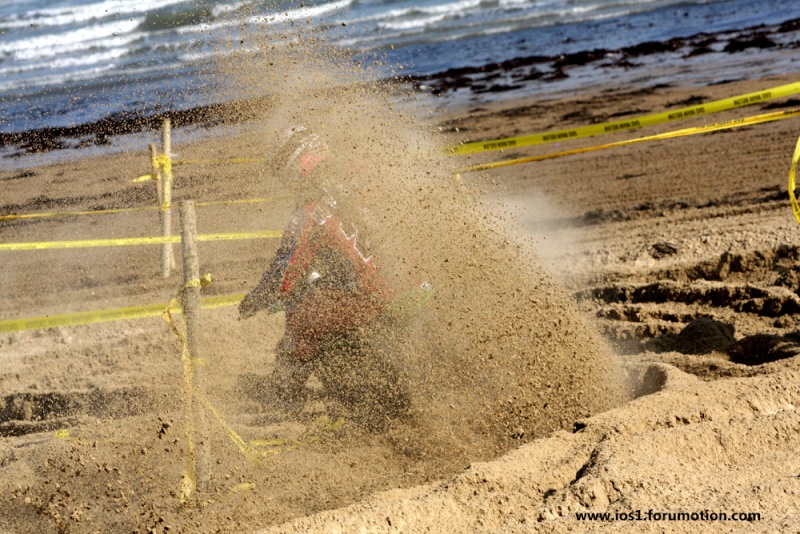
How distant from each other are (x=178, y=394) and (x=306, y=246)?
2082 mm

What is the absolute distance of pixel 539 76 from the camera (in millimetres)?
18969

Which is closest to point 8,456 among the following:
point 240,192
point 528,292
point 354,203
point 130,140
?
point 354,203

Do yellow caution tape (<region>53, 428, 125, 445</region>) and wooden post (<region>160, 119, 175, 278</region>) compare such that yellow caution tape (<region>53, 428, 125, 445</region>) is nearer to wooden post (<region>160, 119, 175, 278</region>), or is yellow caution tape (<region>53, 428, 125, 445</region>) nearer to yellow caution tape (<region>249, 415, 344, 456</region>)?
yellow caution tape (<region>249, 415, 344, 456</region>)

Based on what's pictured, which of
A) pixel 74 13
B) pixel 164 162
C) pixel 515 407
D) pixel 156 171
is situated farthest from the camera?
pixel 74 13

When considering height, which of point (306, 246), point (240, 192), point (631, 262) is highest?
point (306, 246)

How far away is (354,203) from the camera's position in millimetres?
5562

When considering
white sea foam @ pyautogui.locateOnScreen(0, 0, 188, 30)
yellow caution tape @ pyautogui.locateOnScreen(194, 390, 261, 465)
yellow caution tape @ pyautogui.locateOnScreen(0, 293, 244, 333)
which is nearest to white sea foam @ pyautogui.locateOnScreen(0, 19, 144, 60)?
white sea foam @ pyautogui.locateOnScreen(0, 0, 188, 30)

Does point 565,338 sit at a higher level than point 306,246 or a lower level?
lower

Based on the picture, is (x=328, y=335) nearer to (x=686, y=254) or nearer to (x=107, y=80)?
(x=686, y=254)

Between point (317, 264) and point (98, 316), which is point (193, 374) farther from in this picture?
point (98, 316)

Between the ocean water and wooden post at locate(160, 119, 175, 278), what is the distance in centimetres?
498

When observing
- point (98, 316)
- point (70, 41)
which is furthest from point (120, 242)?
point (70, 41)

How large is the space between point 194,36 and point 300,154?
23.1 meters

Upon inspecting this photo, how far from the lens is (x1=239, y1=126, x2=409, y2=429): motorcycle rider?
207 inches
